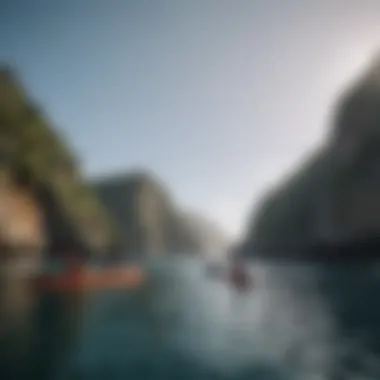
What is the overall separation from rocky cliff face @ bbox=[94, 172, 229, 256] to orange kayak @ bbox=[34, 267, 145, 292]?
239 mm

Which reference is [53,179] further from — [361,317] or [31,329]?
[361,317]

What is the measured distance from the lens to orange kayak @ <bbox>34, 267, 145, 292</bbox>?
4.33 m

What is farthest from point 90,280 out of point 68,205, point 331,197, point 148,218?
point 331,197

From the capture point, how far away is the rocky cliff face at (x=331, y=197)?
4.09 meters

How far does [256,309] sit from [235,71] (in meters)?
2.06

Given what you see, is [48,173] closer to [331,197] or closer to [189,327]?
[189,327]

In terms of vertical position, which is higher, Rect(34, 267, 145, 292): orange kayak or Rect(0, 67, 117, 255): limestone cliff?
Rect(0, 67, 117, 255): limestone cliff

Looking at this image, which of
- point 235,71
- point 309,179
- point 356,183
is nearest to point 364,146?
point 356,183

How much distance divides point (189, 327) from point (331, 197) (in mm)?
1667

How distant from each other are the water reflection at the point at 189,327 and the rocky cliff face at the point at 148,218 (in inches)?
6.8

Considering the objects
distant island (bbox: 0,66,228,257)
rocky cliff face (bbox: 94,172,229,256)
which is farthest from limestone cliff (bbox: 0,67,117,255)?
rocky cliff face (bbox: 94,172,229,256)

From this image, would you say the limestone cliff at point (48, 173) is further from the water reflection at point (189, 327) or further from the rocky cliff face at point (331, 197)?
the rocky cliff face at point (331, 197)

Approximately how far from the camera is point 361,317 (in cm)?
446

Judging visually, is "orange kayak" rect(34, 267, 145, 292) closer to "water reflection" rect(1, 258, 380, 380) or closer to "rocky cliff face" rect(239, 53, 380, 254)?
"water reflection" rect(1, 258, 380, 380)
